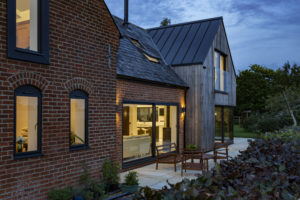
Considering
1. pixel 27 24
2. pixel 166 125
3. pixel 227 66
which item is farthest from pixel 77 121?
pixel 227 66

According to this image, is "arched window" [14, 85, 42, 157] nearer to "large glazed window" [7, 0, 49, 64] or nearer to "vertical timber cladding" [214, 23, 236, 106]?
"large glazed window" [7, 0, 49, 64]

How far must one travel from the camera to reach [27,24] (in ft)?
18.7

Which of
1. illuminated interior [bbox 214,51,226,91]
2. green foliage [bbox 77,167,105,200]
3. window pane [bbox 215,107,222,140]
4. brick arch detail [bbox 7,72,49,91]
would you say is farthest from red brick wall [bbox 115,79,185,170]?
brick arch detail [bbox 7,72,49,91]

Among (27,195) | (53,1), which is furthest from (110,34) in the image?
(27,195)

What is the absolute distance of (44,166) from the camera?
19.2ft

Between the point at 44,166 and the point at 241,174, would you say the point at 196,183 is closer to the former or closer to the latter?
the point at 241,174

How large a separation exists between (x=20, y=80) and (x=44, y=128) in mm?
1100

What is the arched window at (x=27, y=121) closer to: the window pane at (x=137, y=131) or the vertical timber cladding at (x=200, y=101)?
the window pane at (x=137, y=131)

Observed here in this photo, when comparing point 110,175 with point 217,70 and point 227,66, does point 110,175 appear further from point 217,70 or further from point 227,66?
point 227,66

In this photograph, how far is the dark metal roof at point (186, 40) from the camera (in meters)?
14.1

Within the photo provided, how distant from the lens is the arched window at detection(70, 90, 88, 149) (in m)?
6.64

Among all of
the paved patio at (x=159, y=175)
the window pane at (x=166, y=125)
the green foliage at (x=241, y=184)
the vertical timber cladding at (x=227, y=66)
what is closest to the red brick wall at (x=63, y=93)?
the paved patio at (x=159, y=175)

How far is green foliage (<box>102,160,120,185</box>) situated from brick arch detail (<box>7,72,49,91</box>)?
2549 mm

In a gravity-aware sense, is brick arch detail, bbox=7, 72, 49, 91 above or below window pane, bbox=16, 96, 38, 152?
above
